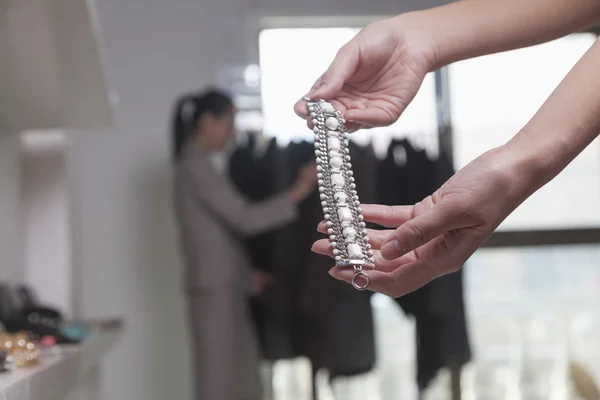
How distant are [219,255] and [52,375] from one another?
3.39 feet

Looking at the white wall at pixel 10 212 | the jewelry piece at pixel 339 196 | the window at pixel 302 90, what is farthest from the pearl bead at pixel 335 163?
the window at pixel 302 90

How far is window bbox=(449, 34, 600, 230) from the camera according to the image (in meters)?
1.63

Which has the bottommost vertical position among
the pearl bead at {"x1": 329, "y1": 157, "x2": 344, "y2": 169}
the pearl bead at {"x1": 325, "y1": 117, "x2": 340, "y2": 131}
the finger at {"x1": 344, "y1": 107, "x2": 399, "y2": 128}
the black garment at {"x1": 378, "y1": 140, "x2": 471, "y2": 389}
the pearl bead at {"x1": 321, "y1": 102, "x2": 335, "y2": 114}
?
the black garment at {"x1": 378, "y1": 140, "x2": 471, "y2": 389}

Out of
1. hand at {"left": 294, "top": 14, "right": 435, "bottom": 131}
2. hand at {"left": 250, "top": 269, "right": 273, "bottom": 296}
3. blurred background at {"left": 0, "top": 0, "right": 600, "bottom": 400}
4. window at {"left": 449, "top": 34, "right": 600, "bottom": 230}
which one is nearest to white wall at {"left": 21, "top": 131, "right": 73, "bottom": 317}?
blurred background at {"left": 0, "top": 0, "right": 600, "bottom": 400}

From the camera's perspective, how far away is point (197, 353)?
1725 mm

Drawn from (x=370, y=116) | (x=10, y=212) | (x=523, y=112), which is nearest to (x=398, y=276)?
(x=370, y=116)

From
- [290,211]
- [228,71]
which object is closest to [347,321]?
[290,211]

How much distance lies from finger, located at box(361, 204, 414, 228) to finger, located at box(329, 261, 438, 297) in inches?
1.4

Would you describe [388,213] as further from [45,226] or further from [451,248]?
[45,226]

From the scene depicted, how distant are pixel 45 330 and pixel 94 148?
3.64ft

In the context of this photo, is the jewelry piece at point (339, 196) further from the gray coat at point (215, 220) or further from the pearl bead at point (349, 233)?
the gray coat at point (215, 220)

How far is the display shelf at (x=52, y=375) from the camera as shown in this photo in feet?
1.75

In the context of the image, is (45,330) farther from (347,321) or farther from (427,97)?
(427,97)

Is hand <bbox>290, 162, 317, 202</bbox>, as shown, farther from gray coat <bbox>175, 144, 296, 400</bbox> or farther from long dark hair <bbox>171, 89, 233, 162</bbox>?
long dark hair <bbox>171, 89, 233, 162</bbox>
